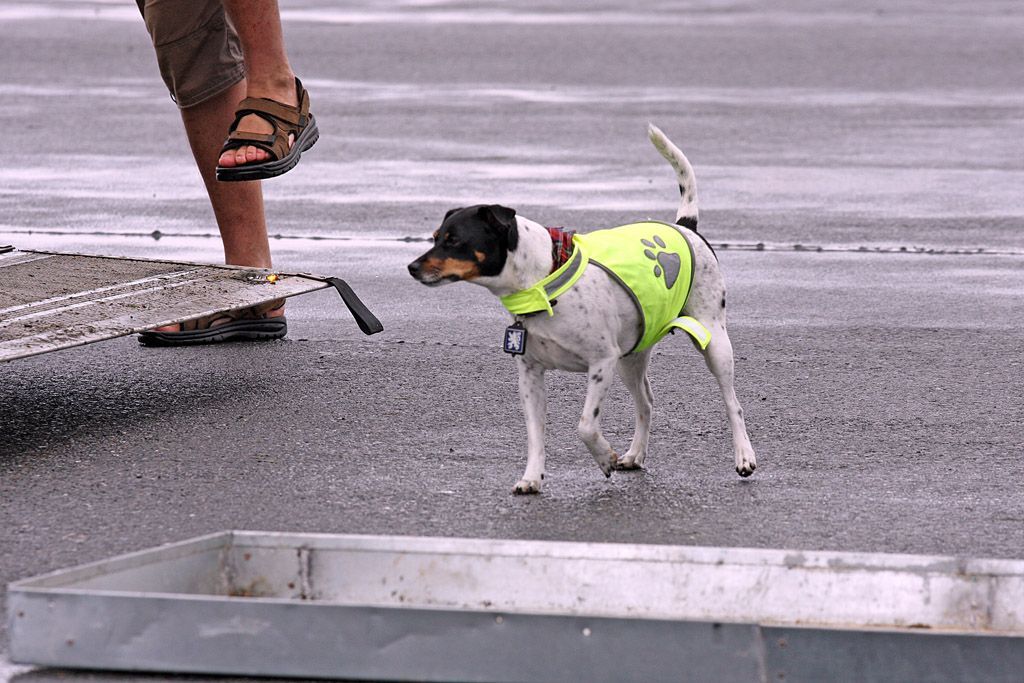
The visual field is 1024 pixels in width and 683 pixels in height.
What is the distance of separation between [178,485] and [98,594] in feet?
5.20

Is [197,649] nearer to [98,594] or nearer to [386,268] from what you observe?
[98,594]

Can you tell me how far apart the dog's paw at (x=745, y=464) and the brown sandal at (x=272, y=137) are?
2027mm

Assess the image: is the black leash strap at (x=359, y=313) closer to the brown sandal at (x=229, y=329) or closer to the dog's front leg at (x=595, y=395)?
the brown sandal at (x=229, y=329)

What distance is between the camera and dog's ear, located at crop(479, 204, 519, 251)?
4402mm

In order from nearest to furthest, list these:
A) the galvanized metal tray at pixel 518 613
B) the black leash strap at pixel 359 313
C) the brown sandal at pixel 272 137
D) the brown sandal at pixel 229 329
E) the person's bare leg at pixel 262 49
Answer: the galvanized metal tray at pixel 518 613
the black leash strap at pixel 359 313
the brown sandal at pixel 272 137
the person's bare leg at pixel 262 49
the brown sandal at pixel 229 329

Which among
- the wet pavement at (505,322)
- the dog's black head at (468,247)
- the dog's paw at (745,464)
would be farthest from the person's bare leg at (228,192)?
the dog's paw at (745,464)

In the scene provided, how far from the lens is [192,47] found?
21.6 ft

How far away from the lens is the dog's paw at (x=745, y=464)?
4809 millimetres

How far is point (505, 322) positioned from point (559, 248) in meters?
2.35

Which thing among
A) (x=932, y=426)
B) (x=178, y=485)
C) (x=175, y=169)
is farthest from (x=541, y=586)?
(x=175, y=169)

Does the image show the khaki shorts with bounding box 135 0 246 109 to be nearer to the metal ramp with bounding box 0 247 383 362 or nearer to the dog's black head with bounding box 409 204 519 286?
the metal ramp with bounding box 0 247 383 362

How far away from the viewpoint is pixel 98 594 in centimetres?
321

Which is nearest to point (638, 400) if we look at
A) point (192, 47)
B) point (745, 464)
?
point (745, 464)

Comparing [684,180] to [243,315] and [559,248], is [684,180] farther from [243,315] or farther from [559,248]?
[243,315]
